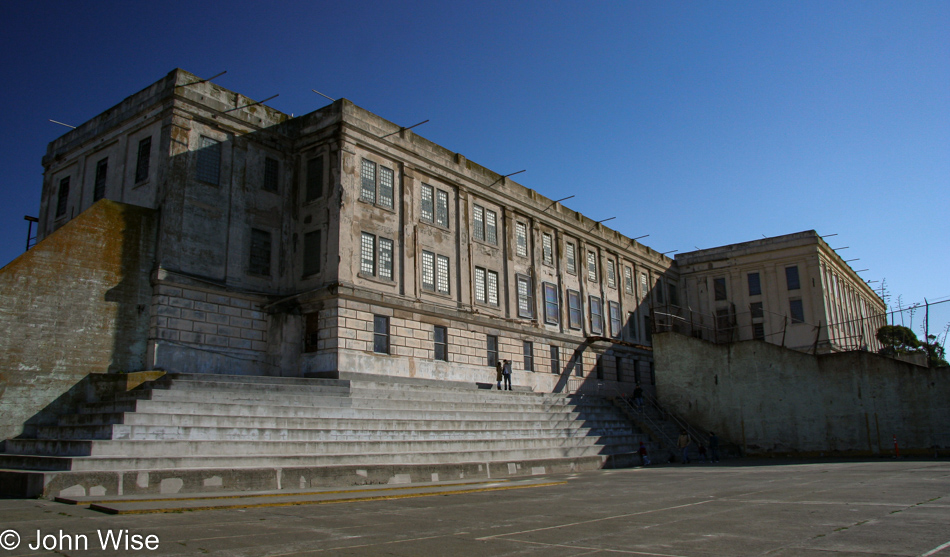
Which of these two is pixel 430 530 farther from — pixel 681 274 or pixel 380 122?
pixel 681 274

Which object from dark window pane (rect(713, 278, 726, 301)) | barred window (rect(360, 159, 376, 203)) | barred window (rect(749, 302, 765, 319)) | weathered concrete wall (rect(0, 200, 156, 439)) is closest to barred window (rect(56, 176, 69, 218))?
weathered concrete wall (rect(0, 200, 156, 439))

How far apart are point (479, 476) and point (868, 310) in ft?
172

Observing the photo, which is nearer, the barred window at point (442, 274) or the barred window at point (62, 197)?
the barred window at point (62, 197)

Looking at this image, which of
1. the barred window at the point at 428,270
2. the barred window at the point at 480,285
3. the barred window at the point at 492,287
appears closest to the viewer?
the barred window at the point at 428,270

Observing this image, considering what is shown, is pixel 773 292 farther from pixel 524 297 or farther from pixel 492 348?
pixel 492 348

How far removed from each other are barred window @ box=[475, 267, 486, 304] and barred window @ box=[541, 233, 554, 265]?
217 inches

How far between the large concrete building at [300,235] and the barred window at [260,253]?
0.06 m

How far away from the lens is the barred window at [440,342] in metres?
28.9

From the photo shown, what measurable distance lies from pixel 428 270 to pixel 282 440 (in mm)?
13720

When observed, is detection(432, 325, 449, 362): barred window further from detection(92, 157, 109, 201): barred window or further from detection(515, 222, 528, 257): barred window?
detection(92, 157, 109, 201): barred window

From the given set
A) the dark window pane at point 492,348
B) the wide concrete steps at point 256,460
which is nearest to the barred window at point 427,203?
the dark window pane at point 492,348

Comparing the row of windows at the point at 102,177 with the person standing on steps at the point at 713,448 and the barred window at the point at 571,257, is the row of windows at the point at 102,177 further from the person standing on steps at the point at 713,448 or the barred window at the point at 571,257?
the person standing on steps at the point at 713,448

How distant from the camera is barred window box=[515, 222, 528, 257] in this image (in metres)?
35.7

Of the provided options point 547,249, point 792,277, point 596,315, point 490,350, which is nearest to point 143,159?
point 490,350
